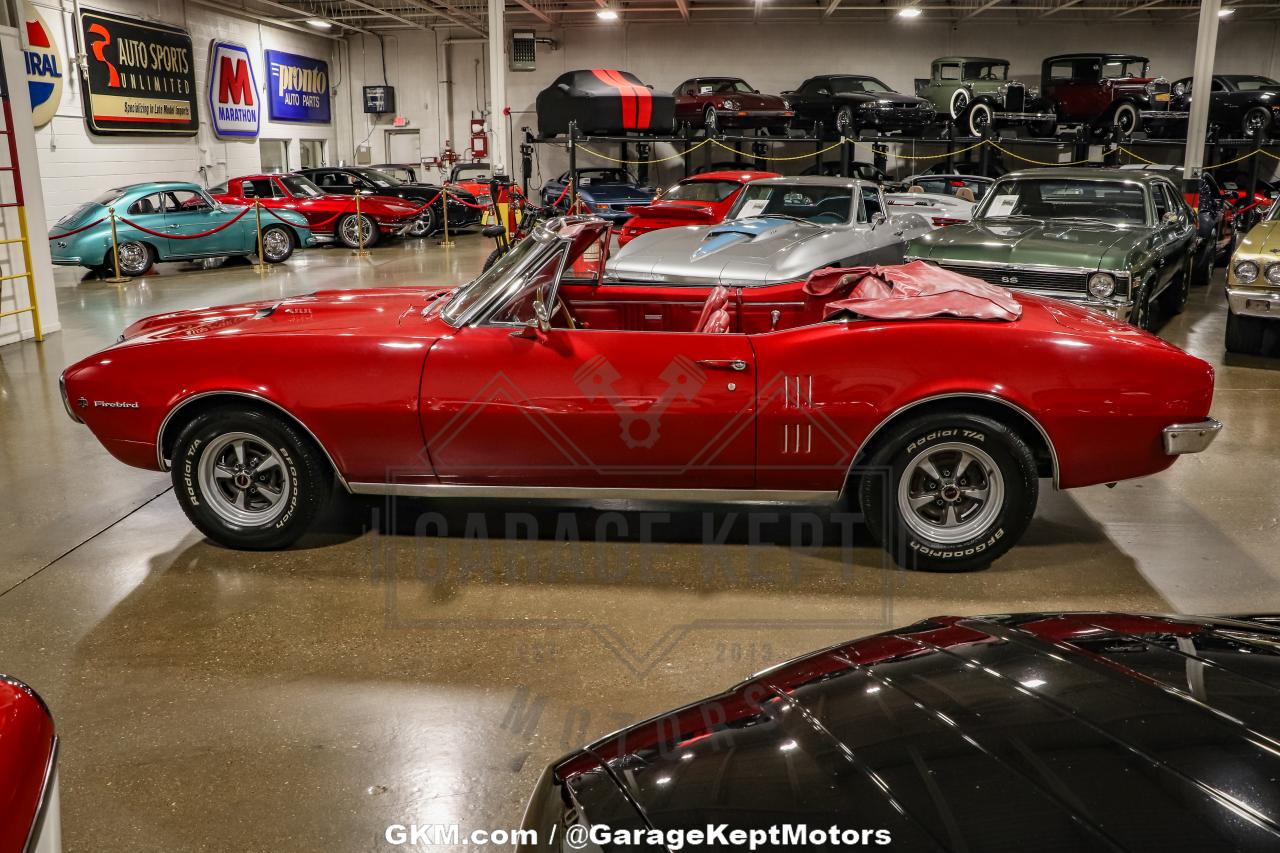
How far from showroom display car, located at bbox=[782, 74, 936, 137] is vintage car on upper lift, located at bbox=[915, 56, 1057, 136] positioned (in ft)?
2.50

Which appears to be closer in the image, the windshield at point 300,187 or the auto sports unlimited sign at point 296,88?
the windshield at point 300,187

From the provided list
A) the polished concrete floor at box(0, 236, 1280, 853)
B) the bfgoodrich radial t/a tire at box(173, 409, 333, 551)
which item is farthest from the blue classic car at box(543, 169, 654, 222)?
the bfgoodrich radial t/a tire at box(173, 409, 333, 551)

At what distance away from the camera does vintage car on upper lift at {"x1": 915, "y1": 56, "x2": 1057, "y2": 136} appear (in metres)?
21.0

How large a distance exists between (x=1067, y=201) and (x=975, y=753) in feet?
28.3

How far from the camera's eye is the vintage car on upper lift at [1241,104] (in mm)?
19984

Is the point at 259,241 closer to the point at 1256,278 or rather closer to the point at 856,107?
the point at 856,107

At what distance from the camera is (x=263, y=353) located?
4203 millimetres

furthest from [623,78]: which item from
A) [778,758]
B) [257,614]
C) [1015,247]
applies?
[778,758]

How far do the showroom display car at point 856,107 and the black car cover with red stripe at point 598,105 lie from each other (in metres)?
3.56

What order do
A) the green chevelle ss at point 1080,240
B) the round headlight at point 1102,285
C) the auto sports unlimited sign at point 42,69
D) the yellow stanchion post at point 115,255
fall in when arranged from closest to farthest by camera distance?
the round headlight at point 1102,285
the green chevelle ss at point 1080,240
the yellow stanchion post at point 115,255
the auto sports unlimited sign at point 42,69

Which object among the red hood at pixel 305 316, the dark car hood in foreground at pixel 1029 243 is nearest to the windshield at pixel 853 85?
the dark car hood in foreground at pixel 1029 243

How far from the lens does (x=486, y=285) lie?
4414 millimetres

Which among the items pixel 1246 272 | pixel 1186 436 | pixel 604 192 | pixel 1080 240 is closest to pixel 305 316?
pixel 1186 436

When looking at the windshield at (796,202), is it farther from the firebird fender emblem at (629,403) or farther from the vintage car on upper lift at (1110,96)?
the vintage car on upper lift at (1110,96)
